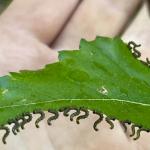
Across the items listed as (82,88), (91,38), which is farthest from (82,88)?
(91,38)

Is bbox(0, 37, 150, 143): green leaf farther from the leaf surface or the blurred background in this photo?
the blurred background

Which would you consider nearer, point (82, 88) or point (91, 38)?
point (82, 88)

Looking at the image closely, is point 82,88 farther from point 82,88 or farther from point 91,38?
point 91,38

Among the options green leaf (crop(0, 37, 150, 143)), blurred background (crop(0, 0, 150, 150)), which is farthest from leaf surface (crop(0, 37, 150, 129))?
blurred background (crop(0, 0, 150, 150))

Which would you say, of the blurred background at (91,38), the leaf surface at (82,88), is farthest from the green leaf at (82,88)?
the blurred background at (91,38)

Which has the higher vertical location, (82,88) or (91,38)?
(91,38)

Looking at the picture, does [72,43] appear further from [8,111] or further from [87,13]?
[8,111]

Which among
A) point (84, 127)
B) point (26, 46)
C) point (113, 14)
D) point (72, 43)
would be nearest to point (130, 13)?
point (113, 14)
